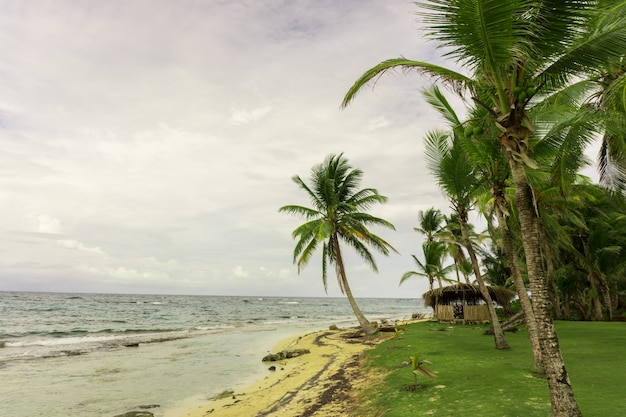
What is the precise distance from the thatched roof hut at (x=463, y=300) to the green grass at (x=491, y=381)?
324 inches

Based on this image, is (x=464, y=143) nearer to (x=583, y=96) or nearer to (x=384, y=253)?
(x=583, y=96)

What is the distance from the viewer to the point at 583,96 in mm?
9562

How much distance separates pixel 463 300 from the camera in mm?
23922

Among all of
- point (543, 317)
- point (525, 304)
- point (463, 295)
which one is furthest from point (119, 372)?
point (463, 295)

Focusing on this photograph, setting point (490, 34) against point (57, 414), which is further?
point (57, 414)

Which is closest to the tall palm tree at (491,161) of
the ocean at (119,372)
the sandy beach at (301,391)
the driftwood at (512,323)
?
the sandy beach at (301,391)

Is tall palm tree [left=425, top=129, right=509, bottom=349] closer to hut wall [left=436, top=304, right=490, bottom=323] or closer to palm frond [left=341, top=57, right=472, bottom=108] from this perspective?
palm frond [left=341, top=57, right=472, bottom=108]

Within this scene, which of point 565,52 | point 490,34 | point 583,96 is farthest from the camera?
point 583,96

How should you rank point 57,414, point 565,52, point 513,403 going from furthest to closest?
point 57,414, point 513,403, point 565,52

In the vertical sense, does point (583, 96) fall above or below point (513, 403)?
above

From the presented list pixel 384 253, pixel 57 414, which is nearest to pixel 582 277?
pixel 384 253

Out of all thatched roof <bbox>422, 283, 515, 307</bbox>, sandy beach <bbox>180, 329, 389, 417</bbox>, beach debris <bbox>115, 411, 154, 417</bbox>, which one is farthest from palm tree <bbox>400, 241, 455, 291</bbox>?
beach debris <bbox>115, 411, 154, 417</bbox>

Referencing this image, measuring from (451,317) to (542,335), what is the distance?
20.3 m

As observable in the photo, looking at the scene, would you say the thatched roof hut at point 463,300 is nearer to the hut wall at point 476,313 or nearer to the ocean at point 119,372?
the hut wall at point 476,313
